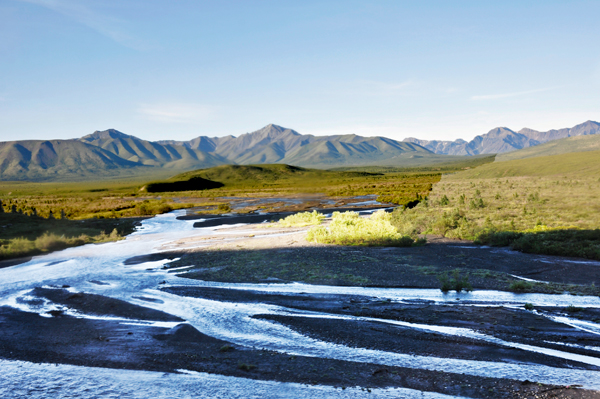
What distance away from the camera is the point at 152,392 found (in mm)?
8336

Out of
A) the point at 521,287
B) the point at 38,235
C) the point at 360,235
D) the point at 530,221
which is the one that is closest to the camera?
the point at 521,287

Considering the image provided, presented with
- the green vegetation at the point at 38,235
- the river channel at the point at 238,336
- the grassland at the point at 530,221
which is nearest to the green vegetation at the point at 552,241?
the grassland at the point at 530,221

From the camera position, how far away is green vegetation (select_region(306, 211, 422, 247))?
26.0 metres

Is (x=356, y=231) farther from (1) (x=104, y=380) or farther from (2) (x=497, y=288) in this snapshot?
(1) (x=104, y=380)

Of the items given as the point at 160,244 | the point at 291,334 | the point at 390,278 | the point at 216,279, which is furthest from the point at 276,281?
the point at 160,244

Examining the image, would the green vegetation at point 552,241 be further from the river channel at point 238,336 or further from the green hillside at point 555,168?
the green hillside at point 555,168

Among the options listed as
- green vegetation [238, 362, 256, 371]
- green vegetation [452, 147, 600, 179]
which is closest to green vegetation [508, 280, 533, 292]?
green vegetation [238, 362, 256, 371]

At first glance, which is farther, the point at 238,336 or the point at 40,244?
the point at 40,244

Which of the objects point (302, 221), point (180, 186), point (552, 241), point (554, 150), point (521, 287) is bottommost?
point (302, 221)

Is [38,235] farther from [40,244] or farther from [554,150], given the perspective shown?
[554,150]

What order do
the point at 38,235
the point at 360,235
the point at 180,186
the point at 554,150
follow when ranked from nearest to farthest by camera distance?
1. the point at 360,235
2. the point at 38,235
3. the point at 554,150
4. the point at 180,186

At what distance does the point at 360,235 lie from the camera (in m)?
27.7

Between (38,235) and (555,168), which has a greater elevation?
(555,168)

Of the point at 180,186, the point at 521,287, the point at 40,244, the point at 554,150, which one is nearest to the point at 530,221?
the point at 521,287
